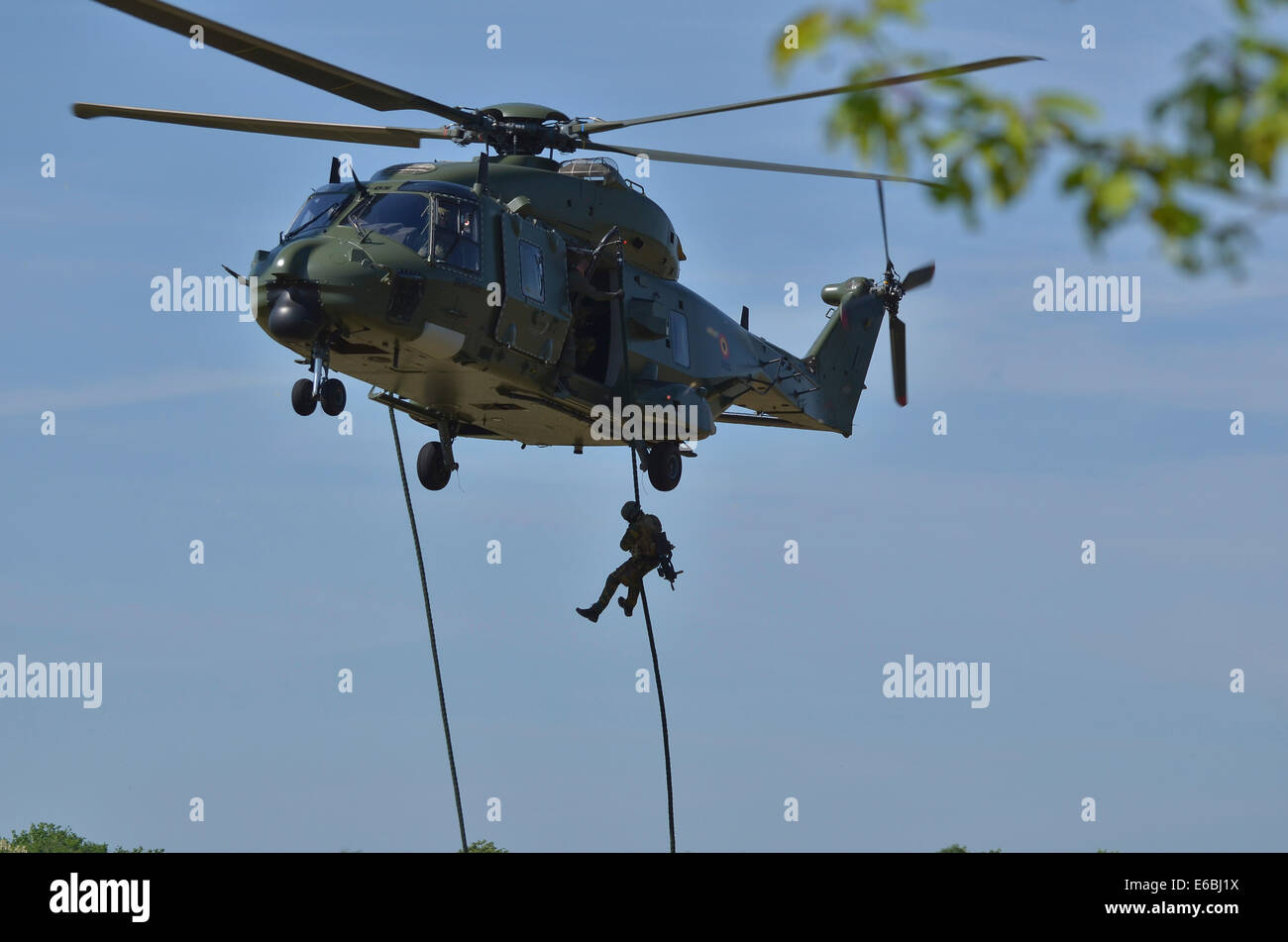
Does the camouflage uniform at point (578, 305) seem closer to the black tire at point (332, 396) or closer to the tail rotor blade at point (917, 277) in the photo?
the black tire at point (332, 396)

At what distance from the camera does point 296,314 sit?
64.5 feet

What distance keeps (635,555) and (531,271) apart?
155 inches

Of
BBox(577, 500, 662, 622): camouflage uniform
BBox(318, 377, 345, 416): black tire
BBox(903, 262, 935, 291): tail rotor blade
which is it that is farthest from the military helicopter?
BBox(903, 262, 935, 291): tail rotor blade

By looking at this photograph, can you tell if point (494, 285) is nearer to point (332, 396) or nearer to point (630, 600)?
point (332, 396)

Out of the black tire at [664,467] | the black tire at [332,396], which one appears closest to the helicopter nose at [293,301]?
the black tire at [332,396]

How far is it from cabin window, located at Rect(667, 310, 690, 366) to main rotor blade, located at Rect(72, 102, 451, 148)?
4751 mm

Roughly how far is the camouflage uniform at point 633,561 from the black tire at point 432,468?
2.71 m

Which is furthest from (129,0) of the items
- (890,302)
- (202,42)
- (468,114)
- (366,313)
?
(890,302)

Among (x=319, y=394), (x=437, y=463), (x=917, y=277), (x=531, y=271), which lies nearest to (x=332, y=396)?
(x=319, y=394)

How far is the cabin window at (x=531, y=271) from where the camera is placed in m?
21.9
